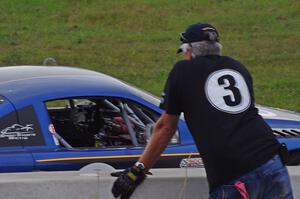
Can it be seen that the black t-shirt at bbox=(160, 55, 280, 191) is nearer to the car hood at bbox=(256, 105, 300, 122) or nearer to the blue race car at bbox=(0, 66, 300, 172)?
the blue race car at bbox=(0, 66, 300, 172)

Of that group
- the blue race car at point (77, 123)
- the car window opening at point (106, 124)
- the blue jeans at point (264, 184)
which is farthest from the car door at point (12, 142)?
the blue jeans at point (264, 184)

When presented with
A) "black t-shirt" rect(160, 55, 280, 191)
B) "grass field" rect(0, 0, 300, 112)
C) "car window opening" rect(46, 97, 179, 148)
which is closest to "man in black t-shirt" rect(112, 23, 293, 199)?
"black t-shirt" rect(160, 55, 280, 191)

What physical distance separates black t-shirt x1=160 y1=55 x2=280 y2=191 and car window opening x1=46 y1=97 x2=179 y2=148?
2083 millimetres

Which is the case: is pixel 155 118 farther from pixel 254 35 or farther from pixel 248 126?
pixel 254 35

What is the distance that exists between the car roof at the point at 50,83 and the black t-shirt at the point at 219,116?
2.02 metres

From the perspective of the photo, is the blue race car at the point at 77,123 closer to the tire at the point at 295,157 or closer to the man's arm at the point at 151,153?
the tire at the point at 295,157

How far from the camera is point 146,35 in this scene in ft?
73.4

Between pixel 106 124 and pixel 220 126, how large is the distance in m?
2.61

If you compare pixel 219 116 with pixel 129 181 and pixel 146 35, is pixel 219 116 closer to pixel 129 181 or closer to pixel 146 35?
pixel 129 181

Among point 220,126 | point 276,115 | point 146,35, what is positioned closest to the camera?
point 220,126

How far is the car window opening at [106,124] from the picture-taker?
245 inches

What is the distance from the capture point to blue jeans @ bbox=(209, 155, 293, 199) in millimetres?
3992

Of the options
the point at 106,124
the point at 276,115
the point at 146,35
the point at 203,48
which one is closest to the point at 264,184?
the point at 203,48

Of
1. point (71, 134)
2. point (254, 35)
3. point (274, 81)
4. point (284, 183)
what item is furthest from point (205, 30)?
point (254, 35)
